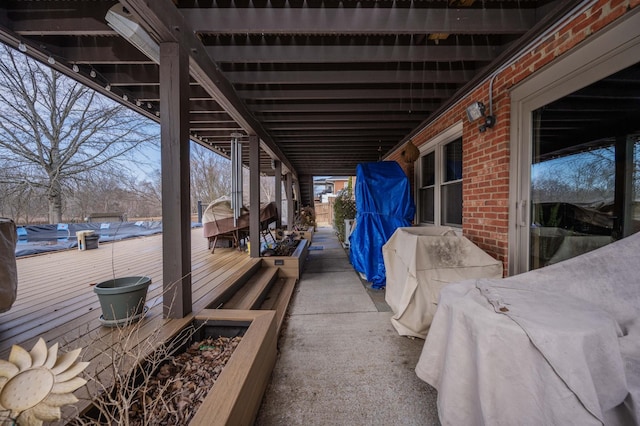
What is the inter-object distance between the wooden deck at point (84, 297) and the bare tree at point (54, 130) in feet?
17.7

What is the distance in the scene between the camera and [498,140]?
8.45ft

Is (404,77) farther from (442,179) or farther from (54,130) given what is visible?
Answer: (54,130)

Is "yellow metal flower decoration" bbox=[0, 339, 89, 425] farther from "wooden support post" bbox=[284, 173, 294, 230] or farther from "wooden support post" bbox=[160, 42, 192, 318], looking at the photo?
"wooden support post" bbox=[284, 173, 294, 230]

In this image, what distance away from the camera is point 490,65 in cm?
257

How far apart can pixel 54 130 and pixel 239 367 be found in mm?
11566

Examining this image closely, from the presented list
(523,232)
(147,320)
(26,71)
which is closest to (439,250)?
(523,232)

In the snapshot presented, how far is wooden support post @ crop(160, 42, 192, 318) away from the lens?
76.2 inches

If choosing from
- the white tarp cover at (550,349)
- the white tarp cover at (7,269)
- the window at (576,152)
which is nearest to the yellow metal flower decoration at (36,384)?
the white tarp cover at (550,349)

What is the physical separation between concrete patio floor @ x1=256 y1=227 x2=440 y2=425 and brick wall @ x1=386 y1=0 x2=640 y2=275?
1472mm

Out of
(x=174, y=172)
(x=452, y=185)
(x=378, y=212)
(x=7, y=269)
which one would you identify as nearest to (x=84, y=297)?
(x=7, y=269)

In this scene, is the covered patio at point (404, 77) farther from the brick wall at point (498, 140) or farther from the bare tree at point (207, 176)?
the bare tree at point (207, 176)

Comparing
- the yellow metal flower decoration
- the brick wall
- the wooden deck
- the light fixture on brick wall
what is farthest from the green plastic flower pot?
the light fixture on brick wall

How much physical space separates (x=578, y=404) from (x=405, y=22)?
2.66 m

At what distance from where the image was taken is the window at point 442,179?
140 inches
